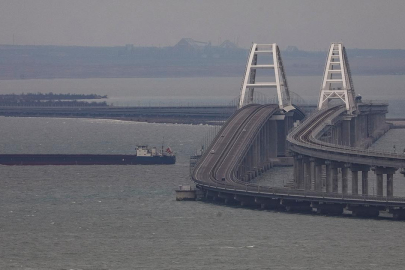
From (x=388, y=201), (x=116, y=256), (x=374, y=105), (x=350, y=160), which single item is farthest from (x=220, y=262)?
(x=374, y=105)

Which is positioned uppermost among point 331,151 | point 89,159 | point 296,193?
point 331,151

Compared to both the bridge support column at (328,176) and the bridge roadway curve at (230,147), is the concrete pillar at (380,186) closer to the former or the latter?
the bridge support column at (328,176)

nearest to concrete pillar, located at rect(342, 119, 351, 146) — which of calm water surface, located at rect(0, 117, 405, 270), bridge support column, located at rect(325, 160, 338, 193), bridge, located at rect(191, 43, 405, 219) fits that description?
bridge, located at rect(191, 43, 405, 219)

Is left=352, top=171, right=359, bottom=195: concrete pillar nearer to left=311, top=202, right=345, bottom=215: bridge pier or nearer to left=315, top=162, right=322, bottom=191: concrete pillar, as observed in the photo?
left=315, top=162, right=322, bottom=191: concrete pillar

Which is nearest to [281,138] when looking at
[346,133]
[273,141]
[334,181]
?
[273,141]

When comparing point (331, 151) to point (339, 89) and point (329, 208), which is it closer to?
point (329, 208)

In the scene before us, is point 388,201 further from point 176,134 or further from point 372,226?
point 176,134
